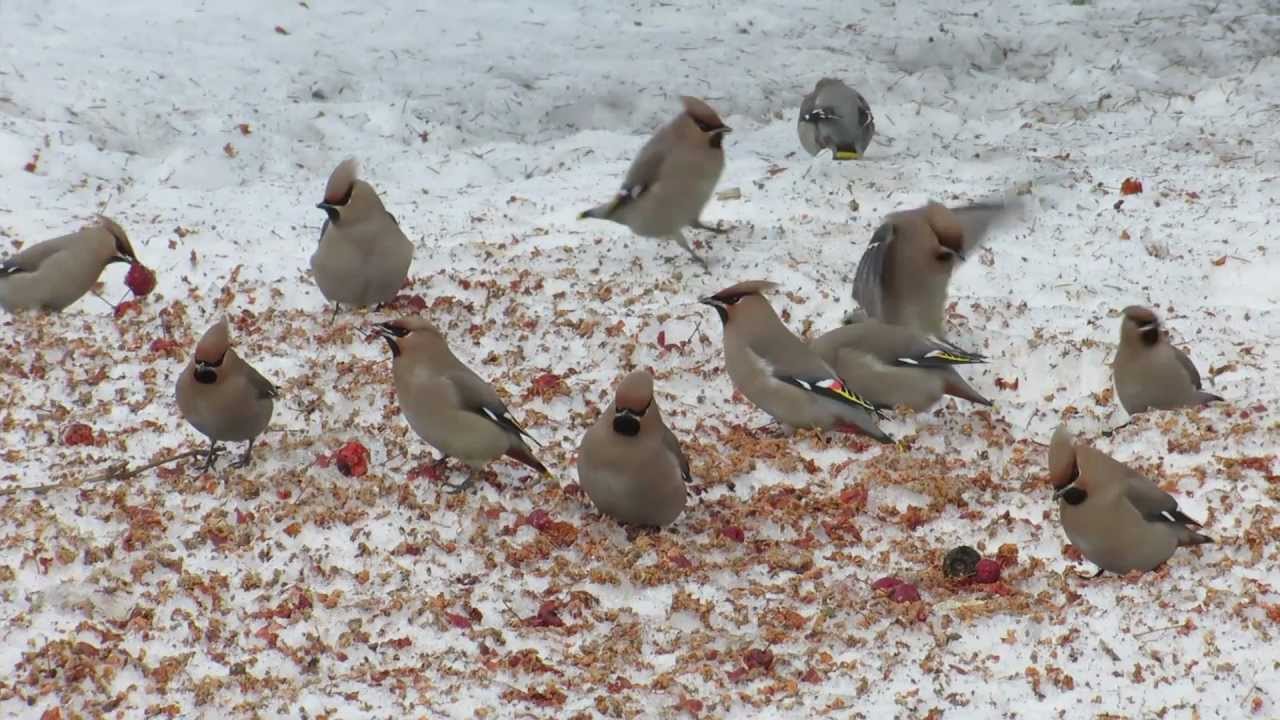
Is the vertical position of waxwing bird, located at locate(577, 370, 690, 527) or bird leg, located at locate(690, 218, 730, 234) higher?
waxwing bird, located at locate(577, 370, 690, 527)

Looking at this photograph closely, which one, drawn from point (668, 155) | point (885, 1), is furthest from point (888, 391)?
point (885, 1)

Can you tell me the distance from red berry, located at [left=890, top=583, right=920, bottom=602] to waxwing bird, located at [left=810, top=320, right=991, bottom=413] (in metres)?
1.71

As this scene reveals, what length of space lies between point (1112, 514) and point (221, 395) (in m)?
2.91

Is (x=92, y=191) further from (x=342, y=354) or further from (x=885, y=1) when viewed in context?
(x=885, y=1)

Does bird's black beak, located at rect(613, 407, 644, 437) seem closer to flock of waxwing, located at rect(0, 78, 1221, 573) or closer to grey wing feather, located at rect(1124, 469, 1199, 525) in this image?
flock of waxwing, located at rect(0, 78, 1221, 573)

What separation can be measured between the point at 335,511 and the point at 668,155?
11.0 ft

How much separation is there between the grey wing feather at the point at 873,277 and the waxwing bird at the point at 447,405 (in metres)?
2.11

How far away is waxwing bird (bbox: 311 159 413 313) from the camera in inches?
279

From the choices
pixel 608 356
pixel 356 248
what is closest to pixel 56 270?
pixel 356 248

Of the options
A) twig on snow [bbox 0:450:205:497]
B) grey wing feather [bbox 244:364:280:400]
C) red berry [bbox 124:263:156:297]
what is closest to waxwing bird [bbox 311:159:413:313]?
red berry [bbox 124:263:156:297]

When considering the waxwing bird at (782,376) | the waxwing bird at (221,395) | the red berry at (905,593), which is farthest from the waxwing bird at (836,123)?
the red berry at (905,593)

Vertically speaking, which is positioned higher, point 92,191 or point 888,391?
point 888,391

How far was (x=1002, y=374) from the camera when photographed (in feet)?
22.9

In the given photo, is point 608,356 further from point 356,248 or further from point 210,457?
point 210,457
